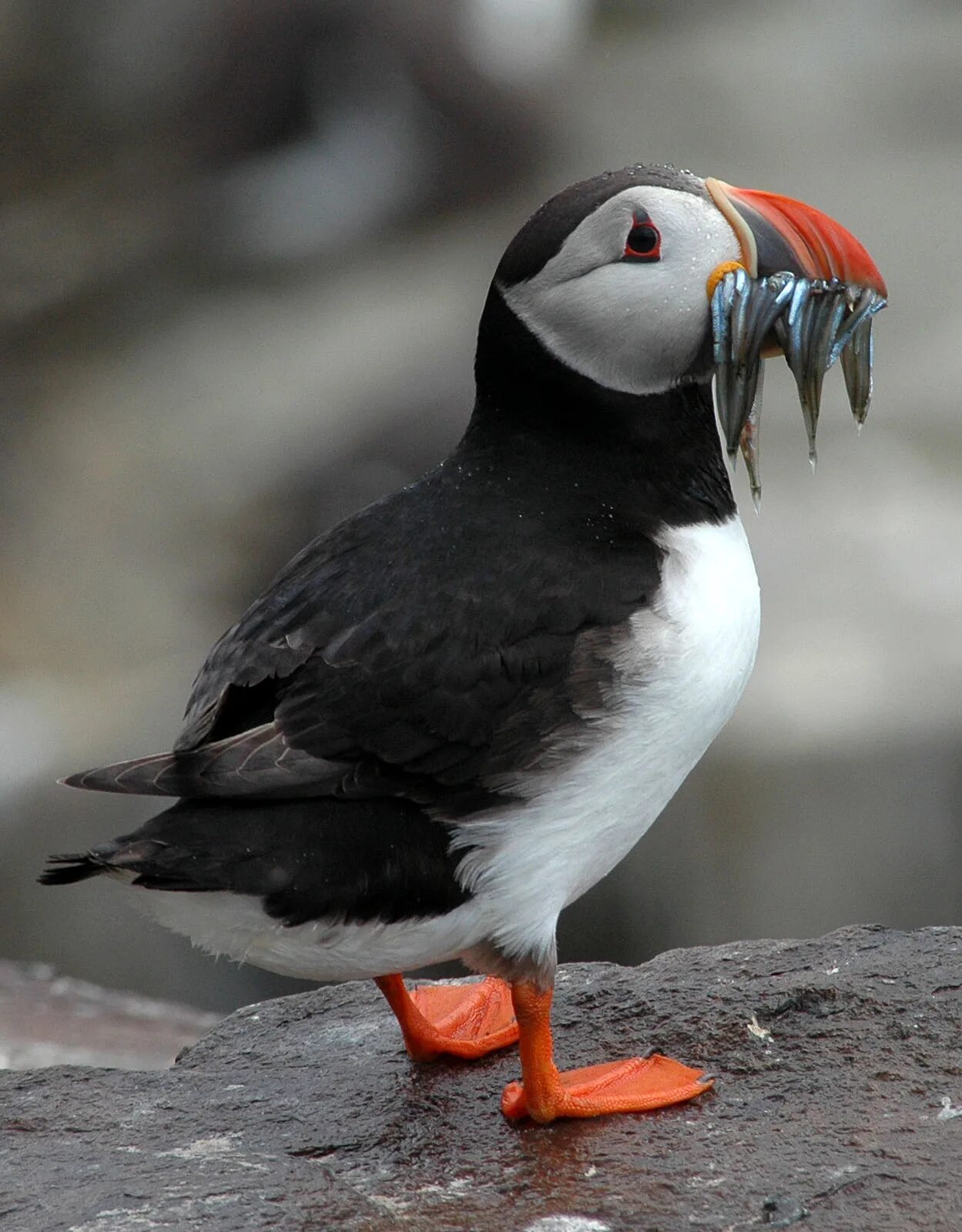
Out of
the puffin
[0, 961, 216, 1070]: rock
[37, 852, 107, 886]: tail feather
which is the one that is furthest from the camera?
[0, 961, 216, 1070]: rock

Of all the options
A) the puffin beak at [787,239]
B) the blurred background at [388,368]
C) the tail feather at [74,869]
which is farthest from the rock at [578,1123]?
the blurred background at [388,368]

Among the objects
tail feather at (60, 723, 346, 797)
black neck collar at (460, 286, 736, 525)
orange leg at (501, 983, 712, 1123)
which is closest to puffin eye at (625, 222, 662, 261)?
black neck collar at (460, 286, 736, 525)

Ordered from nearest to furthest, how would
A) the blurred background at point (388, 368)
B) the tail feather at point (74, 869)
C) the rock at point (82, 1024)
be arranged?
the tail feather at point (74, 869) → the rock at point (82, 1024) → the blurred background at point (388, 368)

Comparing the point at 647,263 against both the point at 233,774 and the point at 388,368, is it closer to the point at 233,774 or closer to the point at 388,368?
the point at 233,774

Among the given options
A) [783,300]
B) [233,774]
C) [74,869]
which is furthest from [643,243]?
[74,869]

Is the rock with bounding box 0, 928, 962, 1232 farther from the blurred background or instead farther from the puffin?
the blurred background

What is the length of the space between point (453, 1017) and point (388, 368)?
5860 millimetres

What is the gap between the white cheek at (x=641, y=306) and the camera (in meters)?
3.02

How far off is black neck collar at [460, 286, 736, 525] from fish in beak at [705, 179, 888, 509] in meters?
0.07

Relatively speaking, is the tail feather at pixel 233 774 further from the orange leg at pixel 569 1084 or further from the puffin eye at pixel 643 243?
the puffin eye at pixel 643 243

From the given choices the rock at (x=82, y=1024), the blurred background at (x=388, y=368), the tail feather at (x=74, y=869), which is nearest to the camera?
the tail feather at (x=74, y=869)

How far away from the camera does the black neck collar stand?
3.19 meters

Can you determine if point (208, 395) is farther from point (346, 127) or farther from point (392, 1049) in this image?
point (392, 1049)

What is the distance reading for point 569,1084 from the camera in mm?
3305
